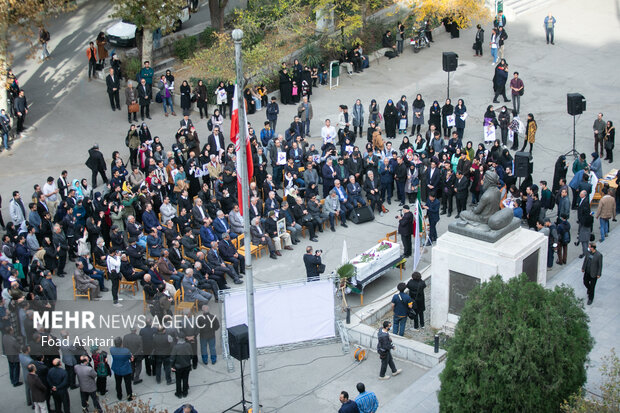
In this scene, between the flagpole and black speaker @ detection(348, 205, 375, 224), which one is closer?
the flagpole

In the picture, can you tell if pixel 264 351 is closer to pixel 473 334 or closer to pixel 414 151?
pixel 473 334

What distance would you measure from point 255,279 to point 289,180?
163 inches

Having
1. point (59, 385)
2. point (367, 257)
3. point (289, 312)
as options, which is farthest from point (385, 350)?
point (59, 385)

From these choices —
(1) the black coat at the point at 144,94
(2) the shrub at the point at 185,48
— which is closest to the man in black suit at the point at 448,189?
(1) the black coat at the point at 144,94

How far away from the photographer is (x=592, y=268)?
2069 centimetres

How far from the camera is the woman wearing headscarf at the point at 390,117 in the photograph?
30859 mm

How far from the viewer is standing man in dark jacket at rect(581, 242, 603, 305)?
20.6 metres

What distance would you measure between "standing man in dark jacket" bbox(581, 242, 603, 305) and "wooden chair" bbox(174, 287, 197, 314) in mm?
8739

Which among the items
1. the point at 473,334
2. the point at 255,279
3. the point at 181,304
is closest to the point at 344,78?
the point at 255,279

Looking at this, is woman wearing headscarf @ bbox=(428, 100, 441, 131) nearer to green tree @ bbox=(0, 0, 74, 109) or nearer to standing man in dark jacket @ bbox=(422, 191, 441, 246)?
standing man in dark jacket @ bbox=(422, 191, 441, 246)

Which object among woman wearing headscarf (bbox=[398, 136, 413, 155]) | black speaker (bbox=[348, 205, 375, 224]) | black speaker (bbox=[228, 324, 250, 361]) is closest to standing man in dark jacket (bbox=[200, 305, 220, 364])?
black speaker (bbox=[228, 324, 250, 361])

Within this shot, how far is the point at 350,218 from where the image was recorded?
2619 cm

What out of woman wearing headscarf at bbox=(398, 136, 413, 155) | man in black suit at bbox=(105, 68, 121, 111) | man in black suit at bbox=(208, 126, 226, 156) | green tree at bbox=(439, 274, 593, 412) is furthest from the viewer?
man in black suit at bbox=(105, 68, 121, 111)

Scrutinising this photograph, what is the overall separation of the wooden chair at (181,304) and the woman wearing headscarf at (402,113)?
1255 cm
